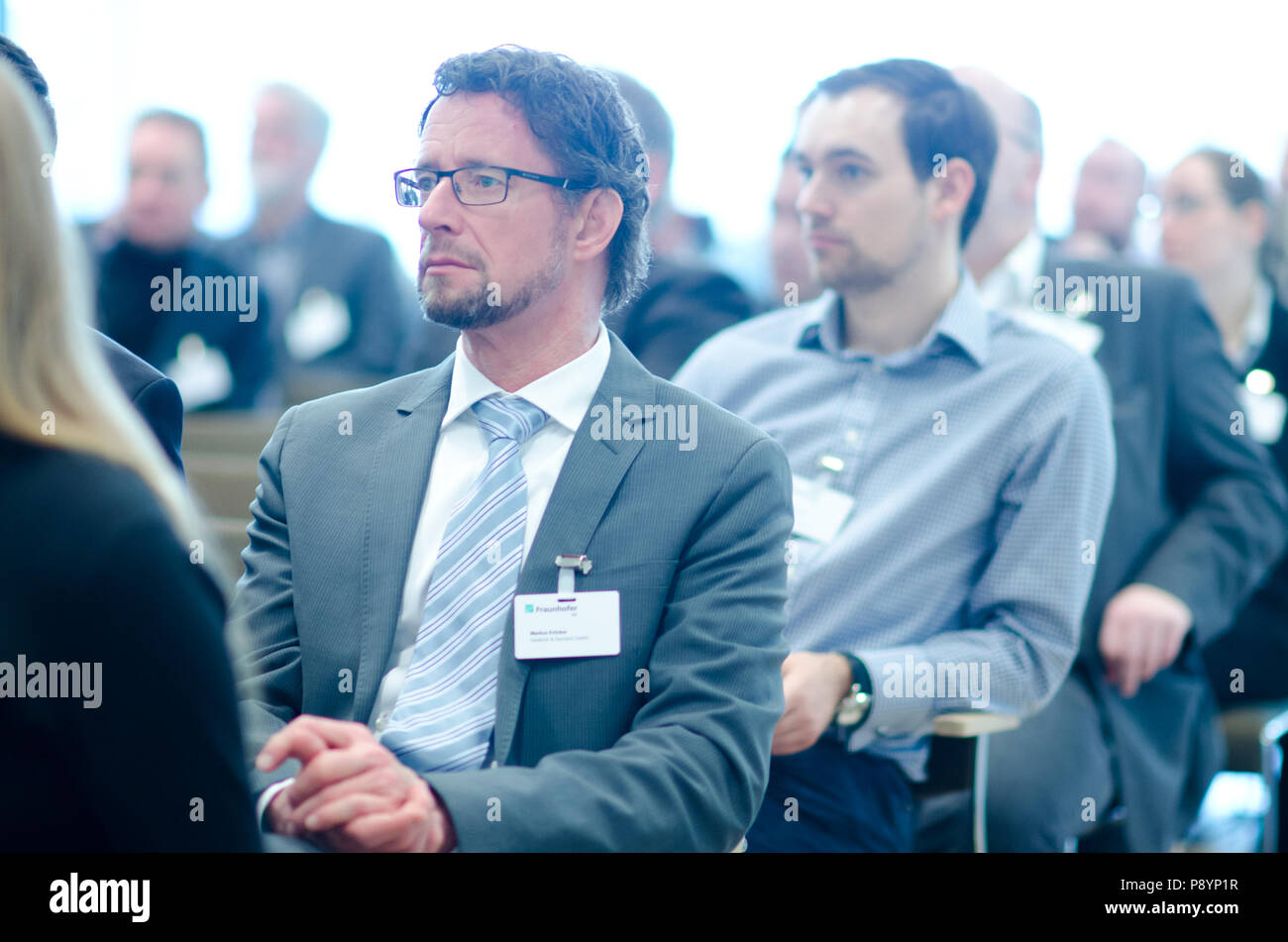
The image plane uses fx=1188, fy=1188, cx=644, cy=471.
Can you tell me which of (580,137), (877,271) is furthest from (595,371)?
(877,271)

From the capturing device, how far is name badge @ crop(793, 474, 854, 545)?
6.46ft

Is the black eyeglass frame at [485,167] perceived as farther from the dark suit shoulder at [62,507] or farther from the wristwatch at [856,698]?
the wristwatch at [856,698]

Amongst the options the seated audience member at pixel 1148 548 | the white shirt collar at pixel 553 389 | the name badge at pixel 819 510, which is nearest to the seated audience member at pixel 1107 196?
the seated audience member at pixel 1148 548

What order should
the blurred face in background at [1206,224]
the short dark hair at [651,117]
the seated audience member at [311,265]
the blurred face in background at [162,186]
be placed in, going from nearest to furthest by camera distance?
1. the short dark hair at [651,117]
2. the blurred face in background at [162,186]
3. the blurred face in background at [1206,224]
4. the seated audience member at [311,265]

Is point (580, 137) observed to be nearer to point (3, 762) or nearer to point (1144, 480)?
point (3, 762)

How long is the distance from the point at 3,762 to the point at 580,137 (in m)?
0.98

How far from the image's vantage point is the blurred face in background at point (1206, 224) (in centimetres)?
362

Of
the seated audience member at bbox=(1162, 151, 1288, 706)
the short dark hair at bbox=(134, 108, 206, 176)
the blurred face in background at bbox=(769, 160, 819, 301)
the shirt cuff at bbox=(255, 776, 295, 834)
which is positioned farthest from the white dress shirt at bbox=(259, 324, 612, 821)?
the seated audience member at bbox=(1162, 151, 1288, 706)

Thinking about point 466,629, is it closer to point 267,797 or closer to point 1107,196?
point 267,797

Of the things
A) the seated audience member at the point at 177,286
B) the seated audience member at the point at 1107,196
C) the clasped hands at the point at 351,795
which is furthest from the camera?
the seated audience member at the point at 1107,196

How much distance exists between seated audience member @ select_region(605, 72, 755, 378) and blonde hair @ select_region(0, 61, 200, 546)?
1.21 metres

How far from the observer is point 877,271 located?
2.06 m

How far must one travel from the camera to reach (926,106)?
2.06 metres

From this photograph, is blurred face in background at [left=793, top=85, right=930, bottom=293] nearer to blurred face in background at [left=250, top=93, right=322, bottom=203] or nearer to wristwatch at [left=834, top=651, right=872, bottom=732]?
wristwatch at [left=834, top=651, right=872, bottom=732]
